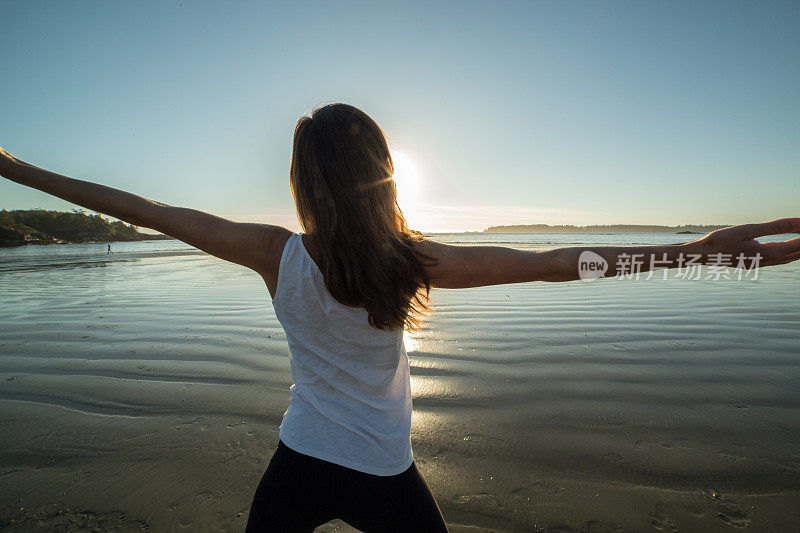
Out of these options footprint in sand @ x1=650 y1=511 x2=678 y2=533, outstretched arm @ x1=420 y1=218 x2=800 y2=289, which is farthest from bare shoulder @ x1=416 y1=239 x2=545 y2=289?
footprint in sand @ x1=650 y1=511 x2=678 y2=533

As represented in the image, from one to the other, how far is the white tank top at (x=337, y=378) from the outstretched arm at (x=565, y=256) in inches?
12.5

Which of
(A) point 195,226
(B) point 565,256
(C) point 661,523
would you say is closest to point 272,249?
(A) point 195,226

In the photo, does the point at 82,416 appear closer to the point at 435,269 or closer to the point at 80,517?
the point at 80,517

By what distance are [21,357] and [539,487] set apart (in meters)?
6.85

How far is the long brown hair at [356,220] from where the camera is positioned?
1.27m

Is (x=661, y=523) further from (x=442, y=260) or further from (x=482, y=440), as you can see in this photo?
(x=442, y=260)

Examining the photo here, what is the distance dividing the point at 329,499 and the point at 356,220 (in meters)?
0.99

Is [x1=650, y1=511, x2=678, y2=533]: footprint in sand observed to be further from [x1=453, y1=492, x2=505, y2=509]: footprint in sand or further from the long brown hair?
the long brown hair

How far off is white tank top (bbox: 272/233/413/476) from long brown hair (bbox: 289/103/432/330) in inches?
2.7

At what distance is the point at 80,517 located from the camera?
2422 mm

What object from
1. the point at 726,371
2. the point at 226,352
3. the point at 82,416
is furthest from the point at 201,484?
the point at 726,371

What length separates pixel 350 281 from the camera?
1232 millimetres

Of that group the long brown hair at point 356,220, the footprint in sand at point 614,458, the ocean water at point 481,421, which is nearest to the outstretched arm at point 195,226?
the long brown hair at point 356,220

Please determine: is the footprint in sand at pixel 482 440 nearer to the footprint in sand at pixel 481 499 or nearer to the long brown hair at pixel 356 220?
the footprint in sand at pixel 481 499
